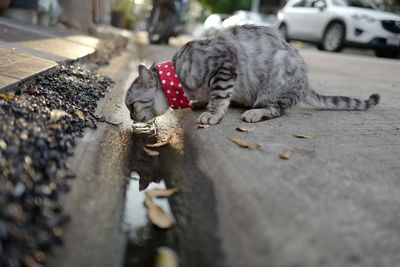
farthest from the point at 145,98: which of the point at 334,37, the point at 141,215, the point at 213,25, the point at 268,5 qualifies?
the point at 268,5

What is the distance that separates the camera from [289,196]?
1621 millimetres

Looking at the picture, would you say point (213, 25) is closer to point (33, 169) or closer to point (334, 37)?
point (334, 37)

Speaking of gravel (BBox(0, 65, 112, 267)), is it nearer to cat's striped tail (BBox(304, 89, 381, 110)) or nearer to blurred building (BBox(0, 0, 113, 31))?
cat's striped tail (BBox(304, 89, 381, 110))

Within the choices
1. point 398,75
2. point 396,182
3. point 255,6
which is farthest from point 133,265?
point 255,6

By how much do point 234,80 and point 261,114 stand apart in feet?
1.18

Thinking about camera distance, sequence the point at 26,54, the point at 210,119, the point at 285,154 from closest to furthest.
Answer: the point at 285,154 < the point at 210,119 < the point at 26,54

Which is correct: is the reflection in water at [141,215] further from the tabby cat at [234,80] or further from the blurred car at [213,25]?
the blurred car at [213,25]

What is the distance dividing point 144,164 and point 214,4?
36.2 meters

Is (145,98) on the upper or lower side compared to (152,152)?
upper

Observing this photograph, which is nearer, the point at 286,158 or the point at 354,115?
the point at 286,158

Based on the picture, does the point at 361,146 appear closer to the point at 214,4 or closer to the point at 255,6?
the point at 255,6

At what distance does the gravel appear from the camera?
4.17 ft

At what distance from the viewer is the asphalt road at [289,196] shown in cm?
132

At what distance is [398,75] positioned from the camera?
6.10 meters
